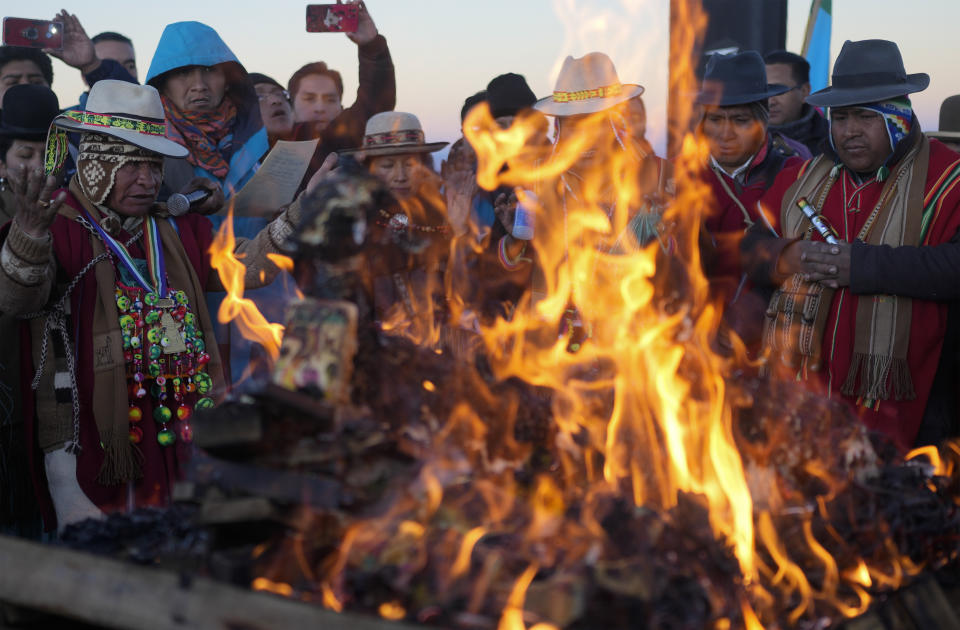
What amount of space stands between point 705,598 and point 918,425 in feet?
7.08

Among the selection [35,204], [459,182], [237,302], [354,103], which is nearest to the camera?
[35,204]

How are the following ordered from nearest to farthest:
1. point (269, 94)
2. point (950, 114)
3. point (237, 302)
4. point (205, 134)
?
point (237, 302), point (205, 134), point (269, 94), point (950, 114)

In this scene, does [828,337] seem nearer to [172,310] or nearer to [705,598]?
[705,598]

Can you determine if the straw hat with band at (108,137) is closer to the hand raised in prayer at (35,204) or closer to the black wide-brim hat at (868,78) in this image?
the hand raised in prayer at (35,204)

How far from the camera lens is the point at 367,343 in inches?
117

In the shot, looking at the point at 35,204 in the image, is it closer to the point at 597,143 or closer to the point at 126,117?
the point at 126,117

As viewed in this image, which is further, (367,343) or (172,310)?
(172,310)

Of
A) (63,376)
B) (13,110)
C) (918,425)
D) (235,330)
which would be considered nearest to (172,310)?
(63,376)

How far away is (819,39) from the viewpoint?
823 centimetres

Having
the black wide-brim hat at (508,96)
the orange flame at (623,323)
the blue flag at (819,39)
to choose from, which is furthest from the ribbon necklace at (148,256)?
the blue flag at (819,39)

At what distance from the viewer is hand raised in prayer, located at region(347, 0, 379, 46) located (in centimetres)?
630

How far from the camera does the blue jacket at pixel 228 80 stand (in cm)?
538

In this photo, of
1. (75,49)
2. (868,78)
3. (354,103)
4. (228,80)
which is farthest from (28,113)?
(868,78)

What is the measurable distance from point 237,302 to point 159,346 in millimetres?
577
